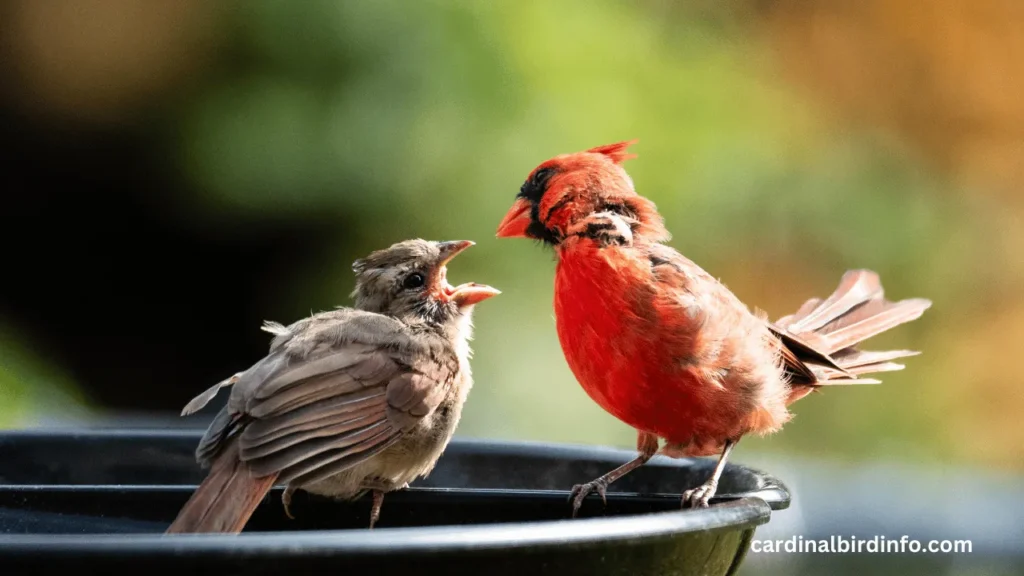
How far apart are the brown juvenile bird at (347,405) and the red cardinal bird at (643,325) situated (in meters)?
0.35

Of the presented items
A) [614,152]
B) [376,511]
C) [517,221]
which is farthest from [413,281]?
[376,511]

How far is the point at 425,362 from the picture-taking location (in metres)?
3.21

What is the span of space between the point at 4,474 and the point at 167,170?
9.86 ft

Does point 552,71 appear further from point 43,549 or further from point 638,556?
point 43,549

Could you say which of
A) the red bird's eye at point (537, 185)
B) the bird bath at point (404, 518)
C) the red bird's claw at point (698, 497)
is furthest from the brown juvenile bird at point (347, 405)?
the red bird's claw at point (698, 497)

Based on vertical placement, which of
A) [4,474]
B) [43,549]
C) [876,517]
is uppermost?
[876,517]

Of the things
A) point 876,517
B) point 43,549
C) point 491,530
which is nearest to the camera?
point 43,549

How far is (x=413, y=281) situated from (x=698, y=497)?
1.55 metres

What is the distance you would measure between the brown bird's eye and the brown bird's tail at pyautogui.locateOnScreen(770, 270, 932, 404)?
112 cm

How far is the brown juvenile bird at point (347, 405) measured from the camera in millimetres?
2494

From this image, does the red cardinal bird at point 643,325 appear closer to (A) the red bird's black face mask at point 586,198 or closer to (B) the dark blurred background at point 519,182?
(A) the red bird's black face mask at point 586,198

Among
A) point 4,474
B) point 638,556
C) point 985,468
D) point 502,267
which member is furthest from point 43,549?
point 985,468

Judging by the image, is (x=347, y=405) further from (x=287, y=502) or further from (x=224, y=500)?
(x=224, y=500)

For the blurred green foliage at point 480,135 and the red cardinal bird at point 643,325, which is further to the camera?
the blurred green foliage at point 480,135
